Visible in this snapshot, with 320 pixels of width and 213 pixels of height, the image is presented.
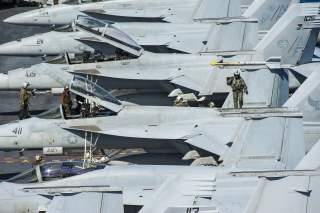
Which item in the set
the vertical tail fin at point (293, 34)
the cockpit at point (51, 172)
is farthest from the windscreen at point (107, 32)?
the cockpit at point (51, 172)

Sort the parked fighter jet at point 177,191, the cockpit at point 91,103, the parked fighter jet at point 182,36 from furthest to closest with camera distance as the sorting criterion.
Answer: the parked fighter jet at point 182,36 → the cockpit at point 91,103 → the parked fighter jet at point 177,191

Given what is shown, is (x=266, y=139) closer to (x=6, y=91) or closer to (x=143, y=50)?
(x=143, y=50)

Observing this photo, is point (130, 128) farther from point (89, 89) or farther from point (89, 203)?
point (89, 203)

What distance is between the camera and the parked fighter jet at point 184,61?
32.7 metres

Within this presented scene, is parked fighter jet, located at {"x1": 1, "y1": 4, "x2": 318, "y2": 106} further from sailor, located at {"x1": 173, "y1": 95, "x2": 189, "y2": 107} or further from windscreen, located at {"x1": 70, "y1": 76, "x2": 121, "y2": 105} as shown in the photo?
windscreen, located at {"x1": 70, "y1": 76, "x2": 121, "y2": 105}

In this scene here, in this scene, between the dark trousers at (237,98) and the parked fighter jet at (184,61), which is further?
the parked fighter jet at (184,61)

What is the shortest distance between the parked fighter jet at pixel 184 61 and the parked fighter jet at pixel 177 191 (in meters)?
10.7

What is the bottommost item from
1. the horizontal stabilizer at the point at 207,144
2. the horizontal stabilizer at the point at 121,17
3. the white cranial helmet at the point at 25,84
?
the horizontal stabilizer at the point at 207,144

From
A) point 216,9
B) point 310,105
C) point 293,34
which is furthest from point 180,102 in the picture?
point 216,9

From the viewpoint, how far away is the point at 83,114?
27.3 m

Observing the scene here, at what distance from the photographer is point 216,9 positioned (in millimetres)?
40500

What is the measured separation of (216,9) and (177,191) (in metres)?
21.5

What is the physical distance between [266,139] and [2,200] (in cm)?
744

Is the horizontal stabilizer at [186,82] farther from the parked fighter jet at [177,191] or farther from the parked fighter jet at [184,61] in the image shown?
the parked fighter jet at [177,191]
